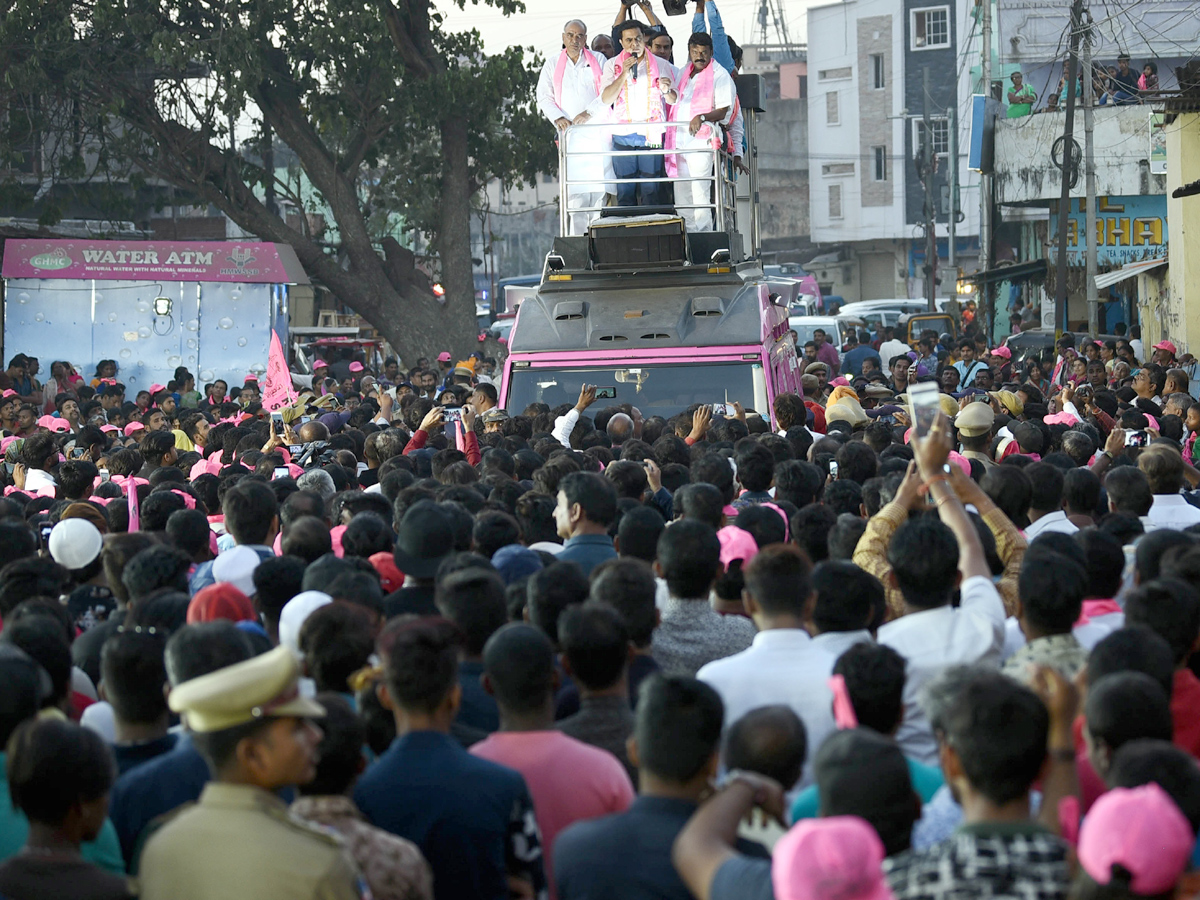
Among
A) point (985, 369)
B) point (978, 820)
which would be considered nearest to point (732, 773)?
point (978, 820)

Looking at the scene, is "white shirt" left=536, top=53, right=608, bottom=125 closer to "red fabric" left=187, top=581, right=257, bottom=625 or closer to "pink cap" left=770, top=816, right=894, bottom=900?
"red fabric" left=187, top=581, right=257, bottom=625

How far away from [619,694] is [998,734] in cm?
136

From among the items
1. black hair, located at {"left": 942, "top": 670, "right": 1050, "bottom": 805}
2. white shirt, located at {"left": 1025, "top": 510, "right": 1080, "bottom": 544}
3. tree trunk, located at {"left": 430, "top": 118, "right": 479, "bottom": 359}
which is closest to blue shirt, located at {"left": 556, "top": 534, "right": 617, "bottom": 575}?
white shirt, located at {"left": 1025, "top": 510, "right": 1080, "bottom": 544}

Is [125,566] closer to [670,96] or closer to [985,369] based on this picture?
→ [670,96]

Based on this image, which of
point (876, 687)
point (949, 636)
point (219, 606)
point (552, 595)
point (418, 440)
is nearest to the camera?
point (876, 687)

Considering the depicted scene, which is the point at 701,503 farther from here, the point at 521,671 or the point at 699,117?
the point at 699,117

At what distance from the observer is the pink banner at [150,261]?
909 inches

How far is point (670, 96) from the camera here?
12.6 m

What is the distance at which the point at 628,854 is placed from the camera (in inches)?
125

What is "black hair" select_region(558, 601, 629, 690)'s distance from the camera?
404 centimetres

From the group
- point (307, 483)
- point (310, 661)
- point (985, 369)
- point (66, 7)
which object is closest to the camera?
point (310, 661)

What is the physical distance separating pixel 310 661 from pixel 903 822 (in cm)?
188

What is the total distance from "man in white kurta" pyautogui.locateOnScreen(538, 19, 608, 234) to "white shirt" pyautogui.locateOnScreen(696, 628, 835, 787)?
877cm

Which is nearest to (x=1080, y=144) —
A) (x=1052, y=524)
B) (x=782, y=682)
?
(x=1052, y=524)
